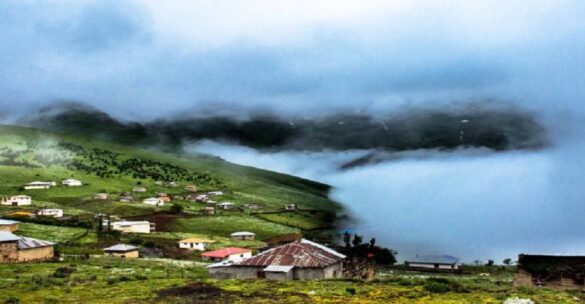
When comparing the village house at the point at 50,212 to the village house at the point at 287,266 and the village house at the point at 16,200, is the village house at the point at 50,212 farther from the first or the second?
the village house at the point at 287,266

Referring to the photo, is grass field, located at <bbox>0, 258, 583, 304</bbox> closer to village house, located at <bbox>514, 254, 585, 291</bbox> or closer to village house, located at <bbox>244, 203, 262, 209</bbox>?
village house, located at <bbox>514, 254, 585, 291</bbox>

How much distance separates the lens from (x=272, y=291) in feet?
162

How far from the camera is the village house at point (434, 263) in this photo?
117 m

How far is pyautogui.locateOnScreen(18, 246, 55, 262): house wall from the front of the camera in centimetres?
7712

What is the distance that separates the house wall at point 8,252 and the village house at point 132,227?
46.5m

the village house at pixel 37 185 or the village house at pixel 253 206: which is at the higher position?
the village house at pixel 37 185

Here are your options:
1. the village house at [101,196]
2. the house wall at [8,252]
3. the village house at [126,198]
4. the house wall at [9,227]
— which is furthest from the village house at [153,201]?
the house wall at [8,252]

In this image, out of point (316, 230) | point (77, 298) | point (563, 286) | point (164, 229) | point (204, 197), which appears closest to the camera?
point (77, 298)

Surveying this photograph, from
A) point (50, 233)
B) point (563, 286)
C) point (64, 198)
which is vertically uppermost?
point (64, 198)

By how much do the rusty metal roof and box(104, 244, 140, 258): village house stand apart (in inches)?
1286

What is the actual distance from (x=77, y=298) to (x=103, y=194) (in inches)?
5128

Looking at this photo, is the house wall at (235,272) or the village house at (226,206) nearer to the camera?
the house wall at (235,272)

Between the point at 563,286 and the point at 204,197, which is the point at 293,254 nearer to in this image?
the point at 563,286

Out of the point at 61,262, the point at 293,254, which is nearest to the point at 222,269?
the point at 293,254
